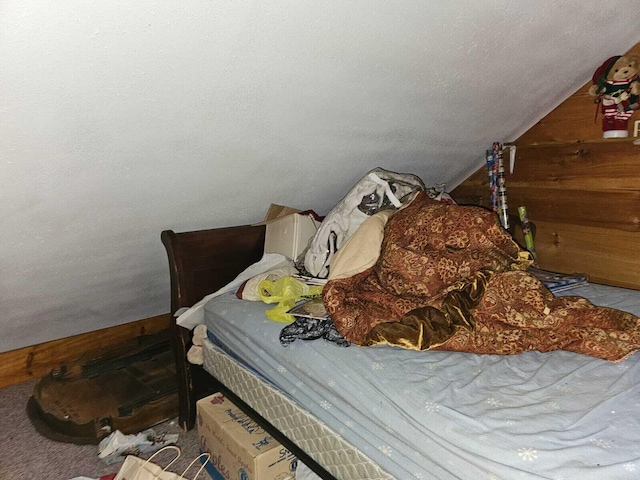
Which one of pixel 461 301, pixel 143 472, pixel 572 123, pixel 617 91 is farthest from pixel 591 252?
pixel 143 472

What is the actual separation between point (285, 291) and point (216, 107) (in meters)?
0.74

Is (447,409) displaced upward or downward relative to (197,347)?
upward

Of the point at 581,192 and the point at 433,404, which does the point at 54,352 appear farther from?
the point at 581,192

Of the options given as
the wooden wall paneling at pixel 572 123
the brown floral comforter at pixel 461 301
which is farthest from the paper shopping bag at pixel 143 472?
the wooden wall paneling at pixel 572 123

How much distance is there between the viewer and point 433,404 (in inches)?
46.0

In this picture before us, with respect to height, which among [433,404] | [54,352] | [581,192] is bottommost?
[54,352]

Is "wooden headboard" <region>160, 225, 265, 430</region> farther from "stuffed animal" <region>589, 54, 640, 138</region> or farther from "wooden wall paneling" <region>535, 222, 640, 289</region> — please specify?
"stuffed animal" <region>589, 54, 640, 138</region>

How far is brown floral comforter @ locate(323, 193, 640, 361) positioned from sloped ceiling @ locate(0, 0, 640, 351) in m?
0.54

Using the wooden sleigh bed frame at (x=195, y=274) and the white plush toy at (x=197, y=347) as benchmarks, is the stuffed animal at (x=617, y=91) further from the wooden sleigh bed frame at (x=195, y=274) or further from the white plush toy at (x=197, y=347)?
the white plush toy at (x=197, y=347)

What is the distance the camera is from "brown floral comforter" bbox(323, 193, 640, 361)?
1.44m

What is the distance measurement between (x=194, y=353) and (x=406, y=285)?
998mm

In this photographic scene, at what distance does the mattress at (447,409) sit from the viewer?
3.25ft

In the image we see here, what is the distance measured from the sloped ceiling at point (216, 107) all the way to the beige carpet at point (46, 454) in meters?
0.48

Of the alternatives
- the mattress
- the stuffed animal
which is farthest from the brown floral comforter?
the stuffed animal
